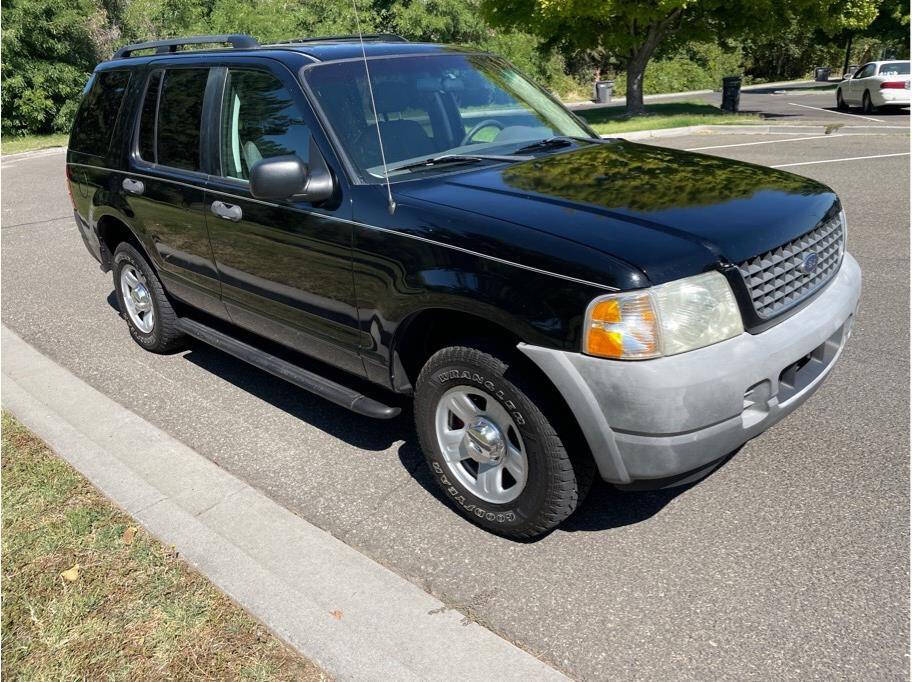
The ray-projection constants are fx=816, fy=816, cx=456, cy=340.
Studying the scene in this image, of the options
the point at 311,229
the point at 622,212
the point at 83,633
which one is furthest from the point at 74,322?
the point at 622,212

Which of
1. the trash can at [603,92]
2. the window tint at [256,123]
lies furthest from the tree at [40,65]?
the window tint at [256,123]

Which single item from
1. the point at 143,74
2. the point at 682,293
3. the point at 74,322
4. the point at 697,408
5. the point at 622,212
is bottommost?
the point at 74,322

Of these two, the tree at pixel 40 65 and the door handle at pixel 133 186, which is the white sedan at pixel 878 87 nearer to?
the door handle at pixel 133 186

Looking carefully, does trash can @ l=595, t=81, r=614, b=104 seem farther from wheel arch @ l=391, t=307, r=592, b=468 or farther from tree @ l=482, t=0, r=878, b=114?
wheel arch @ l=391, t=307, r=592, b=468

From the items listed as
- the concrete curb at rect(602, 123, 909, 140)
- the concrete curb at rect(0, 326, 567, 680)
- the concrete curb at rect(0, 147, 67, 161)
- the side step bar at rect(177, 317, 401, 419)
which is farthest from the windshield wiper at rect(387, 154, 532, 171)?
the concrete curb at rect(0, 147, 67, 161)

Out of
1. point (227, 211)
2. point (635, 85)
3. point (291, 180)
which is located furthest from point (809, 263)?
point (635, 85)

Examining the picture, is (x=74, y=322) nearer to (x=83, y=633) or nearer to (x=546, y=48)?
(x=83, y=633)

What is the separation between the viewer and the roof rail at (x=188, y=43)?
4578mm

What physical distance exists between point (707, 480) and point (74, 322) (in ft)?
17.3

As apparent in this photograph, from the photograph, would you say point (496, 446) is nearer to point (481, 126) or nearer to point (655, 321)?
point (655, 321)

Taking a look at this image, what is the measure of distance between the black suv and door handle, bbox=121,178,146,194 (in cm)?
3

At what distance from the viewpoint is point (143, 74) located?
5199mm

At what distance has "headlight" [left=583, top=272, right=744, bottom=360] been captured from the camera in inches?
108

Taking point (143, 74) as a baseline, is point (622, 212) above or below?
below
